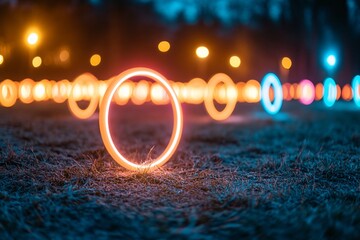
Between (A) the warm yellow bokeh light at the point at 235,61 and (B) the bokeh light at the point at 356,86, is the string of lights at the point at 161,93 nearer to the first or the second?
(B) the bokeh light at the point at 356,86

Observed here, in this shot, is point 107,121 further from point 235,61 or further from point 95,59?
point 95,59

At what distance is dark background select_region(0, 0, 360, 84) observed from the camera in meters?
29.2

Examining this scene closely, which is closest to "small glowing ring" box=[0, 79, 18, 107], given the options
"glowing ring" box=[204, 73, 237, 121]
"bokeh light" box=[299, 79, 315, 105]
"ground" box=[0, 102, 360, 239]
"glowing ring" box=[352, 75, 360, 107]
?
"glowing ring" box=[204, 73, 237, 121]

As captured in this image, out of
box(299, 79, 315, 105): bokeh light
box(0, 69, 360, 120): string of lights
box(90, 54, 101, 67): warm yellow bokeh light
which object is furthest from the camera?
box(90, 54, 101, 67): warm yellow bokeh light

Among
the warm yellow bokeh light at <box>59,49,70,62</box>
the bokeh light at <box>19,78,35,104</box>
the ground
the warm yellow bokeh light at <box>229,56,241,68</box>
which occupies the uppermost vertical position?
the warm yellow bokeh light at <box>59,49,70,62</box>

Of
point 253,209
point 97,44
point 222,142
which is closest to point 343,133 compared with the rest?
point 222,142

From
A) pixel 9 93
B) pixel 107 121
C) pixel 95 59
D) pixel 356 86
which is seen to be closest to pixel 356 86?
pixel 356 86

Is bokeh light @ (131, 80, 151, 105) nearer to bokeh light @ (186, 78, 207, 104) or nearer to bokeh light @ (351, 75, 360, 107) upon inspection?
bokeh light @ (186, 78, 207, 104)

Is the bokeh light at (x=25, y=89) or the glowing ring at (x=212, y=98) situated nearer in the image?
the glowing ring at (x=212, y=98)

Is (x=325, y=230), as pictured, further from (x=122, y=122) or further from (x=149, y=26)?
(x=149, y=26)

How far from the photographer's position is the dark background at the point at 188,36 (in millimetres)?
29156

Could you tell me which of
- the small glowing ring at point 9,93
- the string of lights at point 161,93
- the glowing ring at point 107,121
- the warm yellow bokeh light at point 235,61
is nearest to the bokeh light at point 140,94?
the string of lights at point 161,93

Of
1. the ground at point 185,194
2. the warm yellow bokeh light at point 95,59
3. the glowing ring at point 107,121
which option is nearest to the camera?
the ground at point 185,194

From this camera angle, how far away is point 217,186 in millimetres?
5109
